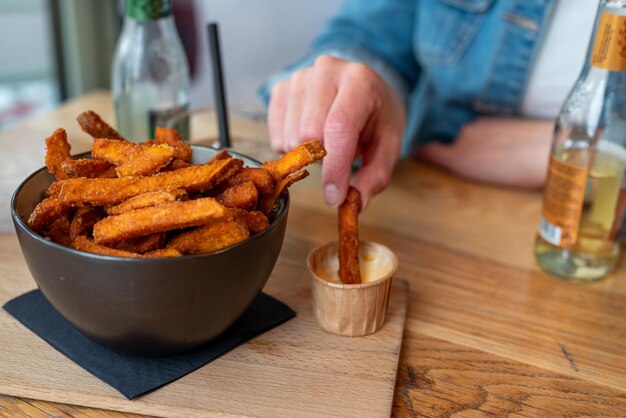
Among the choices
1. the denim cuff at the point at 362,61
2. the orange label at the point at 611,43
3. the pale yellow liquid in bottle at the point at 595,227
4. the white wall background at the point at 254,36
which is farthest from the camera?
the white wall background at the point at 254,36

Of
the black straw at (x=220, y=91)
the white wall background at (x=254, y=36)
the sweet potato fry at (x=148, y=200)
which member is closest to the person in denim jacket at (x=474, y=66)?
the black straw at (x=220, y=91)

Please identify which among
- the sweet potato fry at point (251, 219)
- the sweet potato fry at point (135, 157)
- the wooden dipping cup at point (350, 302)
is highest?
the sweet potato fry at point (135, 157)

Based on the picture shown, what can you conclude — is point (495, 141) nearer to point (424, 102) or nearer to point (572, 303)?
point (424, 102)

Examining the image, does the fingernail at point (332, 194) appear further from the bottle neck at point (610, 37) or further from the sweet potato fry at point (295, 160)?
the bottle neck at point (610, 37)

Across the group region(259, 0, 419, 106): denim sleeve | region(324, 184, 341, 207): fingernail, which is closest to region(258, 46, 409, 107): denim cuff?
region(259, 0, 419, 106): denim sleeve

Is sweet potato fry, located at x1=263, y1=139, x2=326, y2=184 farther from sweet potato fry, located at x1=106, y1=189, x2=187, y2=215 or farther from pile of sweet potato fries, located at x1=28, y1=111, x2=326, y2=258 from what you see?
sweet potato fry, located at x1=106, y1=189, x2=187, y2=215

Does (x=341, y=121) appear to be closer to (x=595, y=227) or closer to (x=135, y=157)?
(x=135, y=157)
